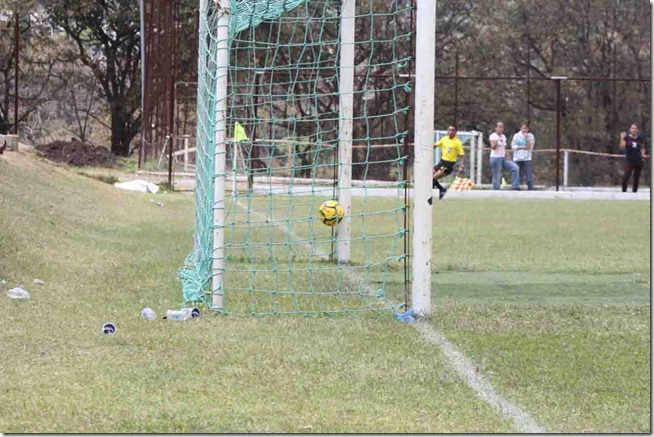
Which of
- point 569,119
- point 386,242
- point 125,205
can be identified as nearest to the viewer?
point 386,242

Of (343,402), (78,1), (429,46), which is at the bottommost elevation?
(343,402)

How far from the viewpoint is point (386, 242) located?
47.2ft

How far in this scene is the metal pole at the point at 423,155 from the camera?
319 inches

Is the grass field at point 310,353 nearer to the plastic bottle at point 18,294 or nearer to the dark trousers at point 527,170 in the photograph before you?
the plastic bottle at point 18,294

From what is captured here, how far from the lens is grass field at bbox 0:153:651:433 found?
5.13 meters

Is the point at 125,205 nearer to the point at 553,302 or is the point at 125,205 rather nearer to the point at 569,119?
the point at 553,302

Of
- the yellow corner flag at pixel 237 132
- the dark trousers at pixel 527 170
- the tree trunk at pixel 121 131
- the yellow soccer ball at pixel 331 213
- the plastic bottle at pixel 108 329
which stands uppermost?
the tree trunk at pixel 121 131

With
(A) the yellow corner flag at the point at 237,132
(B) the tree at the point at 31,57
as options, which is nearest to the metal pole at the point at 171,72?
(A) the yellow corner flag at the point at 237,132

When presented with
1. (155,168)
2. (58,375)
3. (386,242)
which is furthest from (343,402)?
(155,168)

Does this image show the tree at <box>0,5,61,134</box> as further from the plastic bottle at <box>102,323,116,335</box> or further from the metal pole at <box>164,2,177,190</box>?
the plastic bottle at <box>102,323,116,335</box>

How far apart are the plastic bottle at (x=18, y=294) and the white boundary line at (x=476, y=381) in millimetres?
2847

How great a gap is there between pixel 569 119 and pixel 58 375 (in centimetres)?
3617

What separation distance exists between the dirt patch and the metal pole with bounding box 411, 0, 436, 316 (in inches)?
844

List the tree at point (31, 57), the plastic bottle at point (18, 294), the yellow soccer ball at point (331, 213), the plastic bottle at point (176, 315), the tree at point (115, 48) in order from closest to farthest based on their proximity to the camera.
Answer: the plastic bottle at point (176, 315) → the plastic bottle at point (18, 294) → the yellow soccer ball at point (331, 213) → the tree at point (31, 57) → the tree at point (115, 48)
